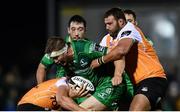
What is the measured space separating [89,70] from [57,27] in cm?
983

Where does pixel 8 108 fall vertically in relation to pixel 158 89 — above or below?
below

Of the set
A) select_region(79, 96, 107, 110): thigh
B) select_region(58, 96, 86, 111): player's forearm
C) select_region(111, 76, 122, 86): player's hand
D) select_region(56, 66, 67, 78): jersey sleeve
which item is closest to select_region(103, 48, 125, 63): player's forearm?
select_region(111, 76, 122, 86): player's hand

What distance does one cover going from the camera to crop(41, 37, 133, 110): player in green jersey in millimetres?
9805

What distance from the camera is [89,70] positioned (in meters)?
10.0

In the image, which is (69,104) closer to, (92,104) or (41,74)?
(92,104)

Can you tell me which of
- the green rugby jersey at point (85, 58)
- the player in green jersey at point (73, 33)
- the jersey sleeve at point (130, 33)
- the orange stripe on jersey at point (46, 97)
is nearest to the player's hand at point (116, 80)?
the green rugby jersey at point (85, 58)

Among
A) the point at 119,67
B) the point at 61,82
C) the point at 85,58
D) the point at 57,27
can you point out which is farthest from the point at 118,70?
the point at 57,27

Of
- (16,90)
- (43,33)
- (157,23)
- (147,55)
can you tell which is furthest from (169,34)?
(147,55)

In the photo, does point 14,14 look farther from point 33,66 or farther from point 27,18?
point 33,66

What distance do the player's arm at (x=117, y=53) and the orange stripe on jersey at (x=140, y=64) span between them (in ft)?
0.96

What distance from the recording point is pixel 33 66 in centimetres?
2072

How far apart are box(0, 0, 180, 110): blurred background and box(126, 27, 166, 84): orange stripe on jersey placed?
8.01 metres

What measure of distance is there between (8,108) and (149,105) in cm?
703

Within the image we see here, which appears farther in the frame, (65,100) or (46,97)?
(46,97)
